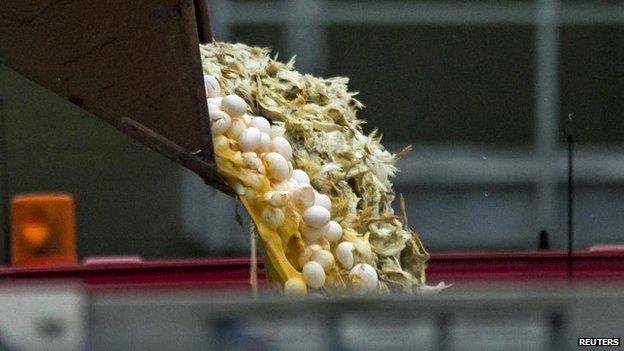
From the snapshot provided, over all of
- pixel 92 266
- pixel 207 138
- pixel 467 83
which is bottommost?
pixel 92 266

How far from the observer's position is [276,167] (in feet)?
12.0

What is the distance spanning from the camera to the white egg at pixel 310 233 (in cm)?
367

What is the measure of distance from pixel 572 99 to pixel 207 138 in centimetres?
675

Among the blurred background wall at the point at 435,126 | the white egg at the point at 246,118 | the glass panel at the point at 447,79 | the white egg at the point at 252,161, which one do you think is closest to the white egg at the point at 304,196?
the white egg at the point at 252,161

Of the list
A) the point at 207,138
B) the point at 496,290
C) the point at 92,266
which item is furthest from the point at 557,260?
the point at 496,290

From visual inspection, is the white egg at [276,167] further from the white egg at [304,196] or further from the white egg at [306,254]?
the white egg at [306,254]

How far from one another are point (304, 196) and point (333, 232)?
128 mm

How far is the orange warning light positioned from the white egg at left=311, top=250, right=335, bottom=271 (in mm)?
1742

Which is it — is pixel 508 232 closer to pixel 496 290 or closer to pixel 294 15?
pixel 294 15

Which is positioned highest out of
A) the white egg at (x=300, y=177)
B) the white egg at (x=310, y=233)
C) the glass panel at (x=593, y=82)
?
the glass panel at (x=593, y=82)

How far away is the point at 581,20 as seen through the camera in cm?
990

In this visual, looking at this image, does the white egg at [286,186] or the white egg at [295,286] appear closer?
the white egg at [295,286]

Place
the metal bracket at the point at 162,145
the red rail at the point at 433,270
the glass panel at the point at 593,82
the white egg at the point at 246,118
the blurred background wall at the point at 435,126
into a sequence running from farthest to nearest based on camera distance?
the glass panel at the point at 593,82
the blurred background wall at the point at 435,126
the red rail at the point at 433,270
the white egg at the point at 246,118
the metal bracket at the point at 162,145

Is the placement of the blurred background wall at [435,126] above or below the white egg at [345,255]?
above
